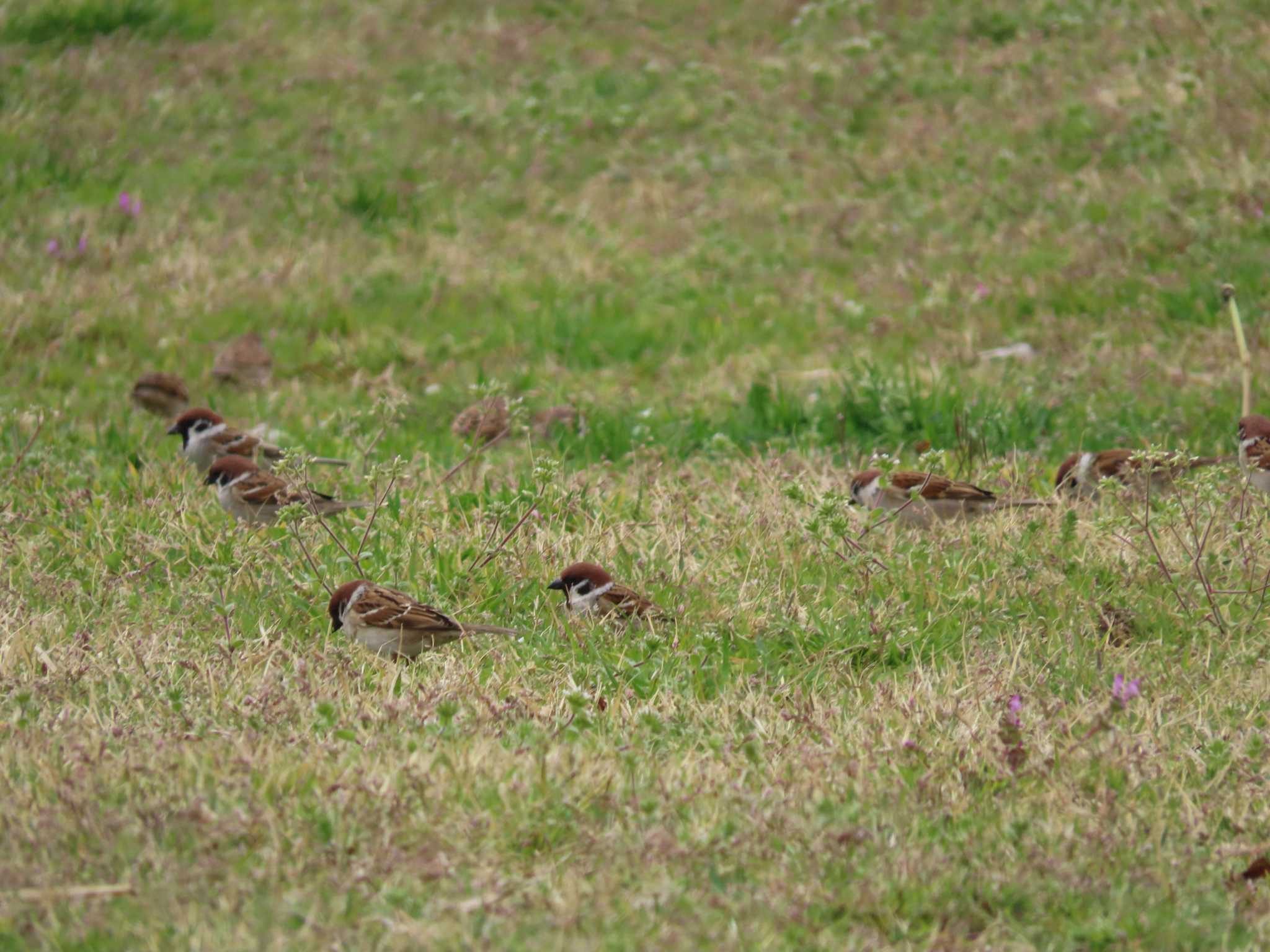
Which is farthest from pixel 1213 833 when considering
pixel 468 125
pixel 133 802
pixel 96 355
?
pixel 468 125

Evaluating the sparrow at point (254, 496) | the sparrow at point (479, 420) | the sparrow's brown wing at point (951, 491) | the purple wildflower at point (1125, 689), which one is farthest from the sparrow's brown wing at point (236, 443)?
the purple wildflower at point (1125, 689)

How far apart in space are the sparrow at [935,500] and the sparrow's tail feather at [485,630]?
214 cm

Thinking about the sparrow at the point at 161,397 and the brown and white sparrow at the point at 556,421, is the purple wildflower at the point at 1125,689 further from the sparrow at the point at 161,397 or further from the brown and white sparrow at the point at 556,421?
the sparrow at the point at 161,397

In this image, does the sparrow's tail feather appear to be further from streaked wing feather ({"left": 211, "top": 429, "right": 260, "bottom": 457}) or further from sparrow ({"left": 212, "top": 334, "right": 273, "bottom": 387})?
sparrow ({"left": 212, "top": 334, "right": 273, "bottom": 387})

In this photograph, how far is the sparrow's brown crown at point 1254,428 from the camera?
736 centimetres

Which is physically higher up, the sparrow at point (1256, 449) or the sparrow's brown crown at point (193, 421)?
the sparrow at point (1256, 449)

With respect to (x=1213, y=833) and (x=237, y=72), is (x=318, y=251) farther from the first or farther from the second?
(x=1213, y=833)

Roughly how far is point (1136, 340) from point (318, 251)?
7272 millimetres

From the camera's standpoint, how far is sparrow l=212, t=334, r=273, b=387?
11.4 metres

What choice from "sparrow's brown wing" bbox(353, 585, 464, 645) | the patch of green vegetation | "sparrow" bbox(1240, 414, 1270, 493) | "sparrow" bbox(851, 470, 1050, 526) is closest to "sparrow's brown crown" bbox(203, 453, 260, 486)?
"sparrow's brown wing" bbox(353, 585, 464, 645)

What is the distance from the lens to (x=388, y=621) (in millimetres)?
5570

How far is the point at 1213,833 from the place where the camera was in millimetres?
4250

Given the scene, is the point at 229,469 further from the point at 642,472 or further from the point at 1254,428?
the point at 1254,428

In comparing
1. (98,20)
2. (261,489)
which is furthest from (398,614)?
(98,20)
